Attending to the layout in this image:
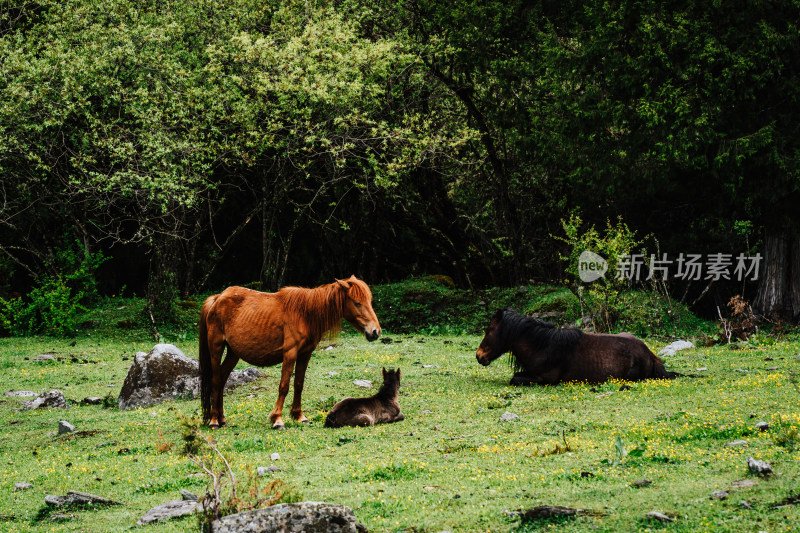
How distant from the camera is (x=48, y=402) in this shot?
13.6 m

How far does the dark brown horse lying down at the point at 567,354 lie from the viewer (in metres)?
12.9

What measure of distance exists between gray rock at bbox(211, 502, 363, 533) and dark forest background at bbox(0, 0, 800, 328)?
50.9 feet

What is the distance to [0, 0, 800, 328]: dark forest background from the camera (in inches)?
775

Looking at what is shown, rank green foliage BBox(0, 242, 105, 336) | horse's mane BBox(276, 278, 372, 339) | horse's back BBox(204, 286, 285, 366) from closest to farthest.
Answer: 1. horse's mane BBox(276, 278, 372, 339)
2. horse's back BBox(204, 286, 285, 366)
3. green foliage BBox(0, 242, 105, 336)

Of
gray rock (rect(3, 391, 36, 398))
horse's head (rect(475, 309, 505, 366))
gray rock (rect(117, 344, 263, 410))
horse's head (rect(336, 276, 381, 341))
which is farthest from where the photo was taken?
gray rock (rect(3, 391, 36, 398))

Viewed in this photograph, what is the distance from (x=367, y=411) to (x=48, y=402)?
6.39 m

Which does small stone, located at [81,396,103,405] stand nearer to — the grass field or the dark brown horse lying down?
the grass field

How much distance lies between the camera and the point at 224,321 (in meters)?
11.4

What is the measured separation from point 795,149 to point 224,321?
48.2 ft

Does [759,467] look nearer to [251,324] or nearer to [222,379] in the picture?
[251,324]

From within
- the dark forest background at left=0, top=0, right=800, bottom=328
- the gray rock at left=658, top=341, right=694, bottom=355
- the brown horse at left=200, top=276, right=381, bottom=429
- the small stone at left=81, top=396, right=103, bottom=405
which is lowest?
the small stone at left=81, top=396, right=103, bottom=405

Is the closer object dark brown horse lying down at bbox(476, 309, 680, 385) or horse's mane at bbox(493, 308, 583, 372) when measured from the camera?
dark brown horse lying down at bbox(476, 309, 680, 385)

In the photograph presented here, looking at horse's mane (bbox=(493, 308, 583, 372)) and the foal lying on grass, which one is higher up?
horse's mane (bbox=(493, 308, 583, 372))

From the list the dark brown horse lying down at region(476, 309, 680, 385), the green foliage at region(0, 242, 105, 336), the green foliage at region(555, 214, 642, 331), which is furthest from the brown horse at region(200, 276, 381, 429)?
the green foliage at region(0, 242, 105, 336)
